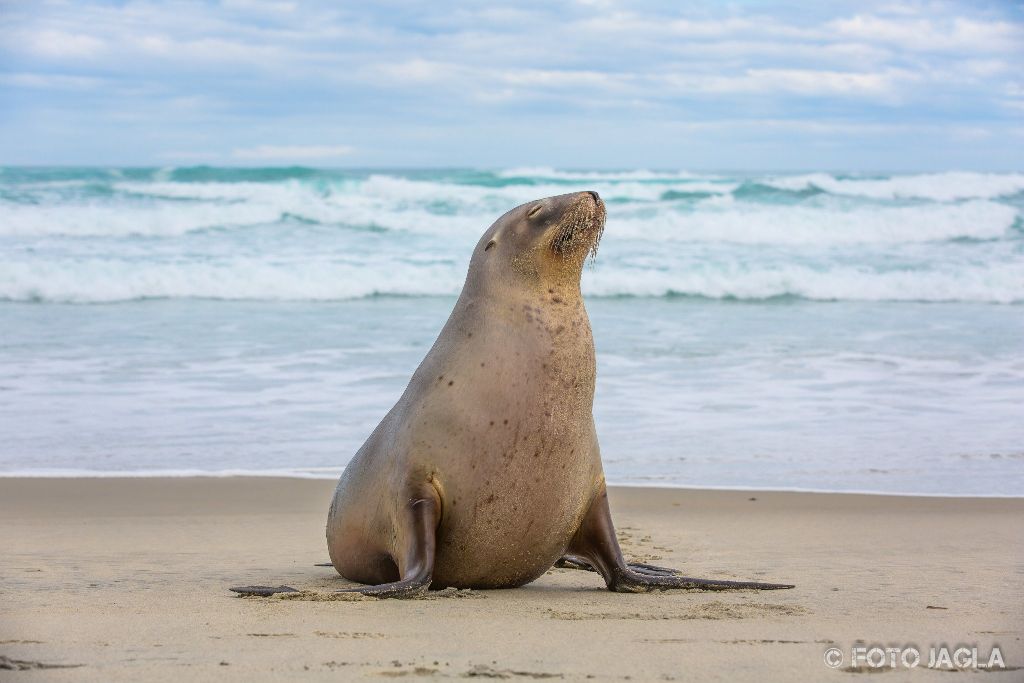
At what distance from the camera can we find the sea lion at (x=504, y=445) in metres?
4.62

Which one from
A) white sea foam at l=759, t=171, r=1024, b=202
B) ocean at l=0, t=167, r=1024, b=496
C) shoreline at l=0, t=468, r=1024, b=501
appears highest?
white sea foam at l=759, t=171, r=1024, b=202

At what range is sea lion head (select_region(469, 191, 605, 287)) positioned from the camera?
4.79 metres

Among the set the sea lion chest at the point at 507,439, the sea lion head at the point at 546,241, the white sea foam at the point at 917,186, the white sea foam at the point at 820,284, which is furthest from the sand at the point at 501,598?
the white sea foam at the point at 917,186

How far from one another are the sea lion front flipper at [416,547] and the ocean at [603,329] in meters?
3.53

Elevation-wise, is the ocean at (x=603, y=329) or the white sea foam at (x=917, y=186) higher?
the white sea foam at (x=917, y=186)

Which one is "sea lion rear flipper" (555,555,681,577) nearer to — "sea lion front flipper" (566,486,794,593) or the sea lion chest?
"sea lion front flipper" (566,486,794,593)

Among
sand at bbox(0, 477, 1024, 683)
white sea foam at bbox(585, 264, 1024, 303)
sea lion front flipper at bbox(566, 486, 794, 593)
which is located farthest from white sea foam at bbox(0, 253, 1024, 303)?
sea lion front flipper at bbox(566, 486, 794, 593)

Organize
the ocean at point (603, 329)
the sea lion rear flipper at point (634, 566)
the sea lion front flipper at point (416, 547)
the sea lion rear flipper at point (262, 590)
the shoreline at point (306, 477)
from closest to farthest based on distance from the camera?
the sea lion front flipper at point (416, 547) → the sea lion rear flipper at point (262, 590) → the sea lion rear flipper at point (634, 566) → the shoreline at point (306, 477) → the ocean at point (603, 329)

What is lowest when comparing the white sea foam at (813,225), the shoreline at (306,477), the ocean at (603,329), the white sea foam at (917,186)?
the shoreline at (306,477)

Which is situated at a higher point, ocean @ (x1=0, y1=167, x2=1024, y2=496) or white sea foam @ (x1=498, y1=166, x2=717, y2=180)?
white sea foam @ (x1=498, y1=166, x2=717, y2=180)

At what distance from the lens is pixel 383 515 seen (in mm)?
4855

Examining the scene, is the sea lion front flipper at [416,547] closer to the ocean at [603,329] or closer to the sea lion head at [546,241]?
the sea lion head at [546,241]

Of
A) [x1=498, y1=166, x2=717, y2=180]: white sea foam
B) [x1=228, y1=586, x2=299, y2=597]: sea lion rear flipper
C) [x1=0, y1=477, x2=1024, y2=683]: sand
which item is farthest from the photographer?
[x1=498, y1=166, x2=717, y2=180]: white sea foam

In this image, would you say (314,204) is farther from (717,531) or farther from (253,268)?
(717,531)
